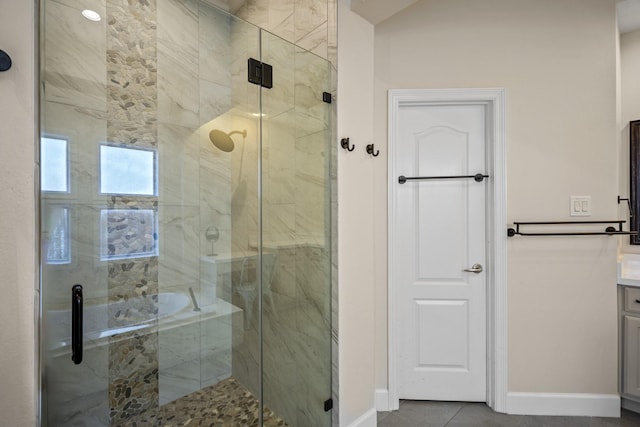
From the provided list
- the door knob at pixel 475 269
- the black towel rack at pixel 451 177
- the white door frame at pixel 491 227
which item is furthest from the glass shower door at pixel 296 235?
the door knob at pixel 475 269

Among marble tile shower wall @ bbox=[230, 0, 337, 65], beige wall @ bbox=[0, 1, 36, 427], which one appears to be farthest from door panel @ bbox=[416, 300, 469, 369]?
beige wall @ bbox=[0, 1, 36, 427]

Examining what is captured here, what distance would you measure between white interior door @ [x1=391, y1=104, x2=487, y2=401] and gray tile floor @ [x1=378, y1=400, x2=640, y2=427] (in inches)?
3.6

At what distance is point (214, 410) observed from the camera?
4.67ft

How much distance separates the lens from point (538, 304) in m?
2.13

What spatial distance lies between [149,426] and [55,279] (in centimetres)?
67

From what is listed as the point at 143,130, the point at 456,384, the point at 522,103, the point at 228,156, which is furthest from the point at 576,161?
the point at 143,130

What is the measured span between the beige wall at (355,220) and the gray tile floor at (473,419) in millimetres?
274

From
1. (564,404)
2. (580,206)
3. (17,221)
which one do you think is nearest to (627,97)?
(580,206)

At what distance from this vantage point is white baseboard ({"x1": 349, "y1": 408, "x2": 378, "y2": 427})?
1.89 meters

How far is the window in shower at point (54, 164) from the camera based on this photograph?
99 centimetres

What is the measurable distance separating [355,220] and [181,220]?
0.98 meters

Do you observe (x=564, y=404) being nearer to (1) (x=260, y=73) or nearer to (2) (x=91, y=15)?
(1) (x=260, y=73)

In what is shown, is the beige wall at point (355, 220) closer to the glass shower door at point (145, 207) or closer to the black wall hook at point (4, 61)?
the glass shower door at point (145, 207)

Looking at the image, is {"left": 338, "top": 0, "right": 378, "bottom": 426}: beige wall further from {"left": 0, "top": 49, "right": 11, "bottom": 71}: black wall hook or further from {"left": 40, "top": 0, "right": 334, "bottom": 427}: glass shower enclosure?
{"left": 0, "top": 49, "right": 11, "bottom": 71}: black wall hook
